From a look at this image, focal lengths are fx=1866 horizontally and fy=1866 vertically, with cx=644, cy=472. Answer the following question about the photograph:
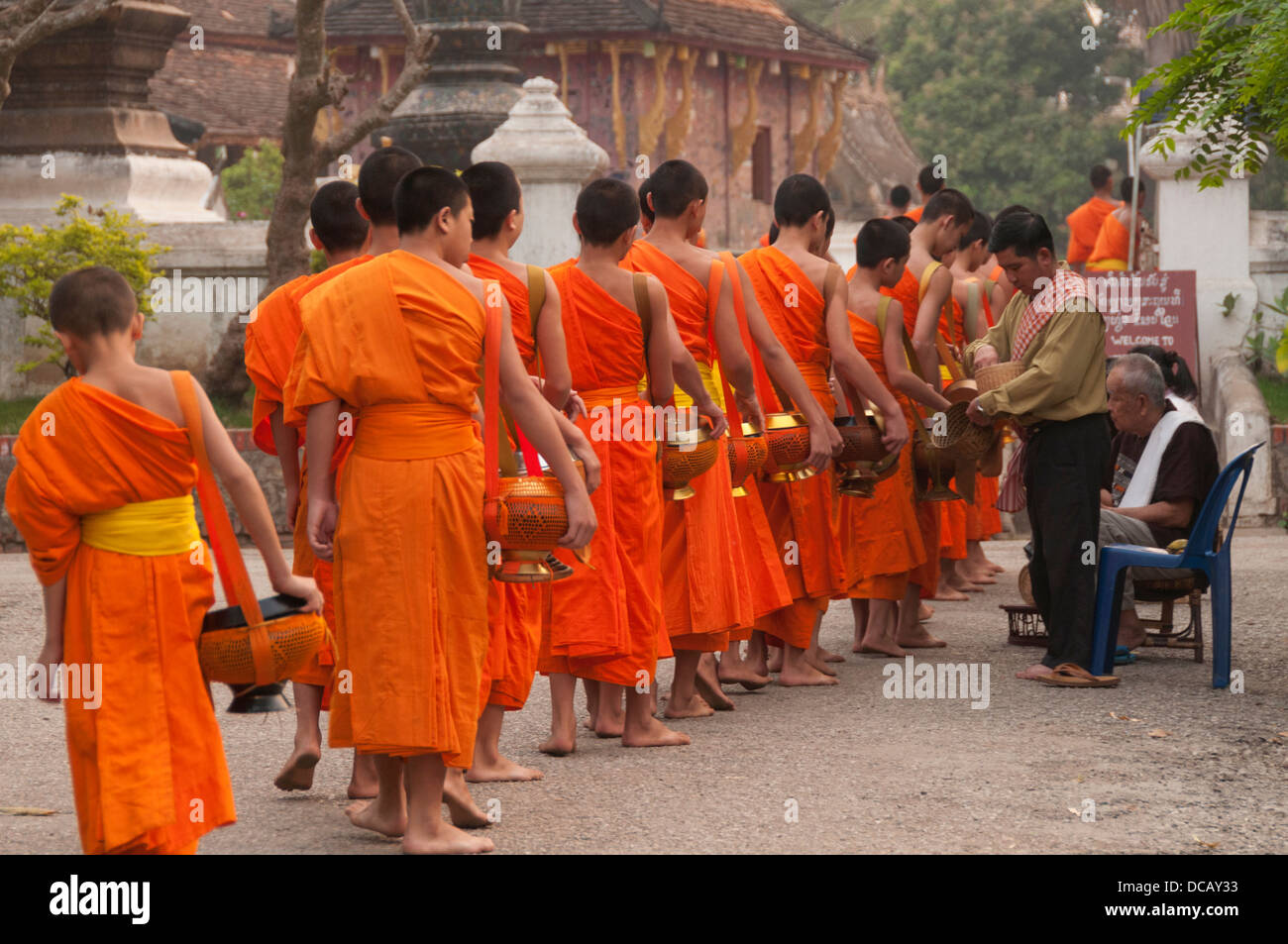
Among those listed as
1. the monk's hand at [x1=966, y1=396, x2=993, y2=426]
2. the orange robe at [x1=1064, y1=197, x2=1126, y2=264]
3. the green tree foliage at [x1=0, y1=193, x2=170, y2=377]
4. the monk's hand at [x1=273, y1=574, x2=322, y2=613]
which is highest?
the orange robe at [x1=1064, y1=197, x2=1126, y2=264]

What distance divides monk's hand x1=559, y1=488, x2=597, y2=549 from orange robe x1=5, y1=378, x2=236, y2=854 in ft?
3.37

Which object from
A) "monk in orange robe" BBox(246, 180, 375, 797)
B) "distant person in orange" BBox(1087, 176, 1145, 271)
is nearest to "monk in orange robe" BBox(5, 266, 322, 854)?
"monk in orange robe" BBox(246, 180, 375, 797)

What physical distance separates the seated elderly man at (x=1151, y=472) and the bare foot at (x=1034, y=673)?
0.60 m

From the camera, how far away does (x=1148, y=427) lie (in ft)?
26.6

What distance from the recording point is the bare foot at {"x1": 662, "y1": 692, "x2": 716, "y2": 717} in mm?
7023

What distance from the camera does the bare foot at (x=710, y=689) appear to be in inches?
283

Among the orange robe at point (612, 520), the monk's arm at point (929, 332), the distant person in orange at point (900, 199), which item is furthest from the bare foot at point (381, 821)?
the distant person in orange at point (900, 199)

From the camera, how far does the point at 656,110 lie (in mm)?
26672

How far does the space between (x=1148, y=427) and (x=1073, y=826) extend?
10.7ft

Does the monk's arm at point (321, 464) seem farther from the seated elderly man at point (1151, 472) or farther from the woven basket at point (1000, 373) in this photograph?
the seated elderly man at point (1151, 472)

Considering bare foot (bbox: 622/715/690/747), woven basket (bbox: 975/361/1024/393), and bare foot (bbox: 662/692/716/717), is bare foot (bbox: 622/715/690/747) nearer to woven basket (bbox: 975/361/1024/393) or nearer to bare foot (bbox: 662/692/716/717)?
bare foot (bbox: 662/692/716/717)

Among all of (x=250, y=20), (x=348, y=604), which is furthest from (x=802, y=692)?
(x=250, y=20)

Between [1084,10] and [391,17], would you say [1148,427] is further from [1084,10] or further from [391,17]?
[1084,10]

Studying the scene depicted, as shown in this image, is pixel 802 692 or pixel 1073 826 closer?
pixel 1073 826
